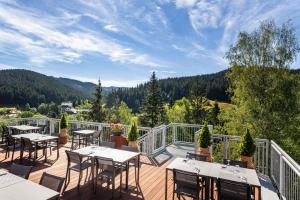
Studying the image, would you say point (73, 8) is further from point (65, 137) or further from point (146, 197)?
point (146, 197)

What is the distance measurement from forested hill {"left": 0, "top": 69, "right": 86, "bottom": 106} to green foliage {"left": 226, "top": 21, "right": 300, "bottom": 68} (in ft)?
211

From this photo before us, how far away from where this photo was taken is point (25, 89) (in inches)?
2507

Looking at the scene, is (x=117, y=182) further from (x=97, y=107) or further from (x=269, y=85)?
(x=97, y=107)

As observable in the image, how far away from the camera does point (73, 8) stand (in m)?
8.07

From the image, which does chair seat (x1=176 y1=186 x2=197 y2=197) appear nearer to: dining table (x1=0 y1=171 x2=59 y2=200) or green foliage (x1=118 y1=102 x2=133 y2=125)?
dining table (x1=0 y1=171 x2=59 y2=200)

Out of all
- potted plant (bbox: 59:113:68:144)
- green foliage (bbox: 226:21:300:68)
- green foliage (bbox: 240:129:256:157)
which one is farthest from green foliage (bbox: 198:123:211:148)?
potted plant (bbox: 59:113:68:144)

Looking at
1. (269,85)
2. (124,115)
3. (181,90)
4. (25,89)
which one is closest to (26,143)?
(269,85)

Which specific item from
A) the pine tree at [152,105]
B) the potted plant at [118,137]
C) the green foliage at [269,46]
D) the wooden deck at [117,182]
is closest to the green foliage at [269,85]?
the green foliage at [269,46]

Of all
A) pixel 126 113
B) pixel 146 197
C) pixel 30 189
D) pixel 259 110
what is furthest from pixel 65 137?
pixel 126 113

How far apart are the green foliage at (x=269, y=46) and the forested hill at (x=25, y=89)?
64347mm

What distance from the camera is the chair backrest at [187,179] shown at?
343cm

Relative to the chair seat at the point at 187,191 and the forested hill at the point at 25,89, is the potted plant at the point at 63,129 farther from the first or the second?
the forested hill at the point at 25,89

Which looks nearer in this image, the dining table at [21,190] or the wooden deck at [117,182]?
the dining table at [21,190]

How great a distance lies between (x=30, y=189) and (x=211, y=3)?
8185 mm
